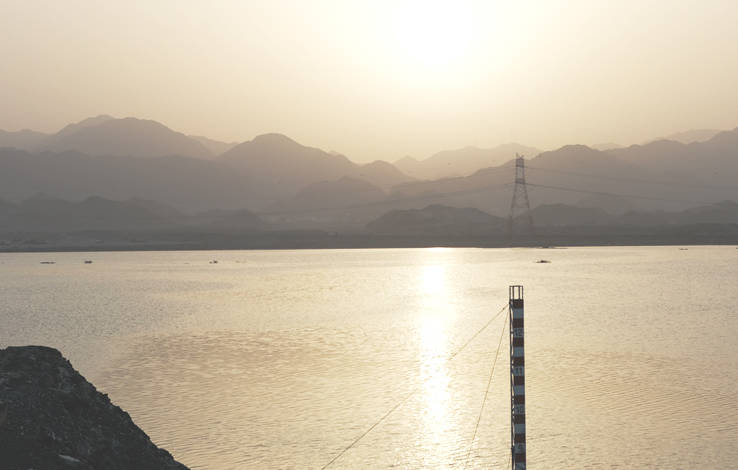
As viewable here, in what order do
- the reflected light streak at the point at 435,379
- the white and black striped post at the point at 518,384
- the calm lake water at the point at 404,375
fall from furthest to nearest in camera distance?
the reflected light streak at the point at 435,379
the calm lake water at the point at 404,375
the white and black striped post at the point at 518,384

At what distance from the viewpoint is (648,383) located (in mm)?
29375

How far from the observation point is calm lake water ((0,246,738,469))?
21016mm

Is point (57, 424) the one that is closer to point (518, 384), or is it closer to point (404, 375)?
point (518, 384)

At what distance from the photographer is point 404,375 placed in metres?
31.8

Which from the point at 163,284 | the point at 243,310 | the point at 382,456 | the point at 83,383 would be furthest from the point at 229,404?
the point at 163,284

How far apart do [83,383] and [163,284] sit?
8680cm

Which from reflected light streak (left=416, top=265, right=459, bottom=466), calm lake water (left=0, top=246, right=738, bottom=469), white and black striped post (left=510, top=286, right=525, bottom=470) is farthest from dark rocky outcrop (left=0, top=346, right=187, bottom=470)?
reflected light streak (left=416, top=265, right=459, bottom=466)

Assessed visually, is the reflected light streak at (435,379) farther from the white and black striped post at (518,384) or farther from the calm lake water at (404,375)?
the white and black striped post at (518,384)

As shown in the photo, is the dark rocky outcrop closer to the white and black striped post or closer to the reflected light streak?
the white and black striped post

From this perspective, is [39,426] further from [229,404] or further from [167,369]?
[167,369]

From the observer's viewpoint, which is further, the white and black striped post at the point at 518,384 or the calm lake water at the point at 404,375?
the calm lake water at the point at 404,375

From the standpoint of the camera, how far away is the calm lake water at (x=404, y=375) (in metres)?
21.0

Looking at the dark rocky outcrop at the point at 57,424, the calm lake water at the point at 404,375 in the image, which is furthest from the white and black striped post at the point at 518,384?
the dark rocky outcrop at the point at 57,424

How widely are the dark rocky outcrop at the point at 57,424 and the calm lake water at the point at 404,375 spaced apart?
5824mm
